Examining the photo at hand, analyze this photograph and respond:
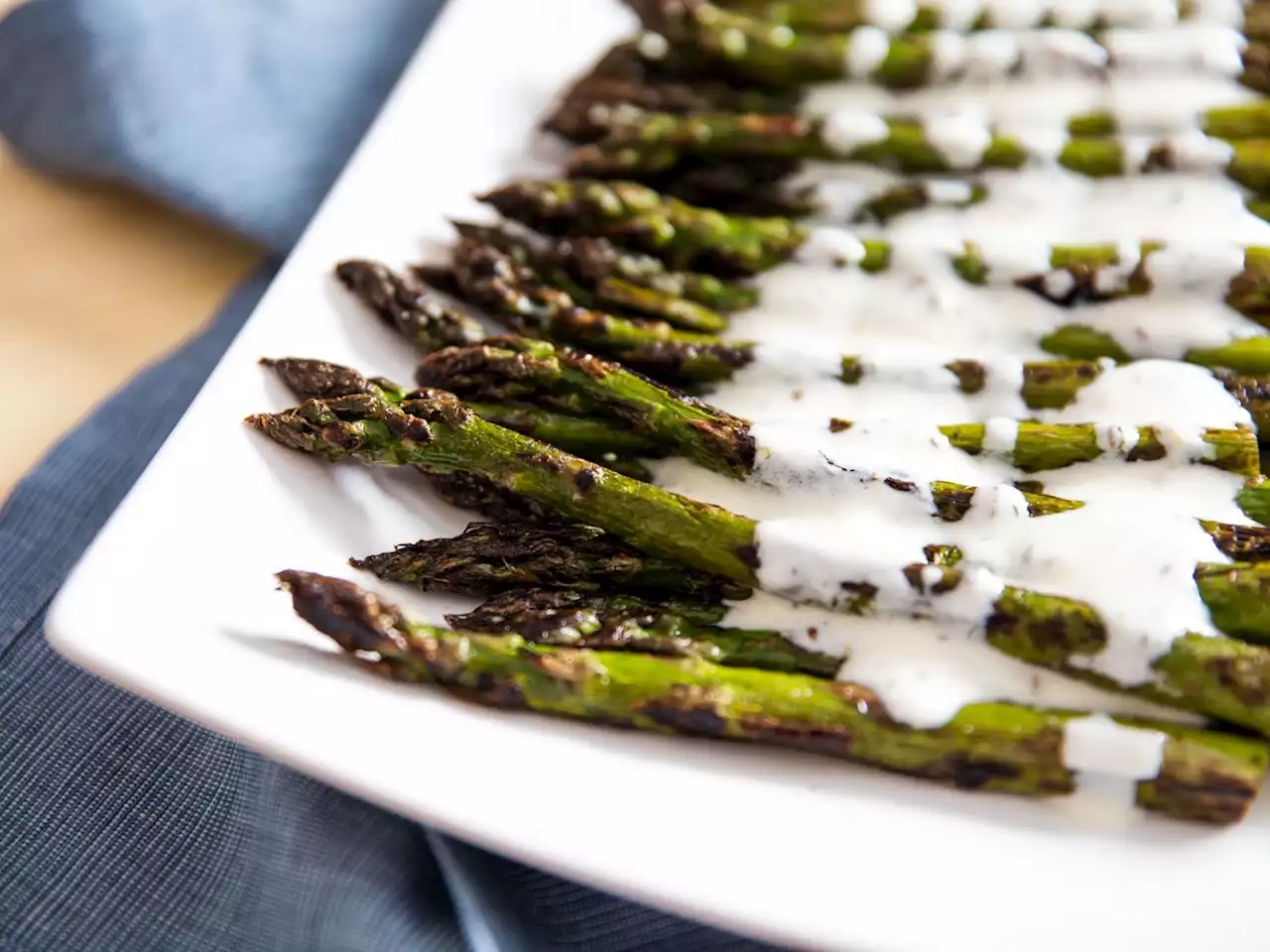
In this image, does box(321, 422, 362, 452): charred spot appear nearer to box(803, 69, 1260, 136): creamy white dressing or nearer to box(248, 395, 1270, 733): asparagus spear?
box(248, 395, 1270, 733): asparagus spear

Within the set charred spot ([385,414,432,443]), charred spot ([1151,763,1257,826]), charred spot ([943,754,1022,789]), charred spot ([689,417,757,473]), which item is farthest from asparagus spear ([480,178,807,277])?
charred spot ([1151,763,1257,826])

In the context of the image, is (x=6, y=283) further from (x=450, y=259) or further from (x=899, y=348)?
(x=899, y=348)

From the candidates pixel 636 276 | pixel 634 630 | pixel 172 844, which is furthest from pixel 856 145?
pixel 172 844

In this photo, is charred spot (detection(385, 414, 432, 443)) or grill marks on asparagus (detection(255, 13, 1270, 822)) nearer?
grill marks on asparagus (detection(255, 13, 1270, 822))

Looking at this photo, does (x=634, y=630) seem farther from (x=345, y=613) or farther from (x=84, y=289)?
(x=84, y=289)

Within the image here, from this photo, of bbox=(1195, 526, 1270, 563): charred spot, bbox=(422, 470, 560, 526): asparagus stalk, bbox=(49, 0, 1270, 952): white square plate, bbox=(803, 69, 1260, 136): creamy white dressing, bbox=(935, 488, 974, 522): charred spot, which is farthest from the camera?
bbox=(803, 69, 1260, 136): creamy white dressing

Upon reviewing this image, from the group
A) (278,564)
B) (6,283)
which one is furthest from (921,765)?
(6,283)

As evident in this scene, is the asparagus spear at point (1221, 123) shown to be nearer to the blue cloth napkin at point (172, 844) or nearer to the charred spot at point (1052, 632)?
the charred spot at point (1052, 632)
